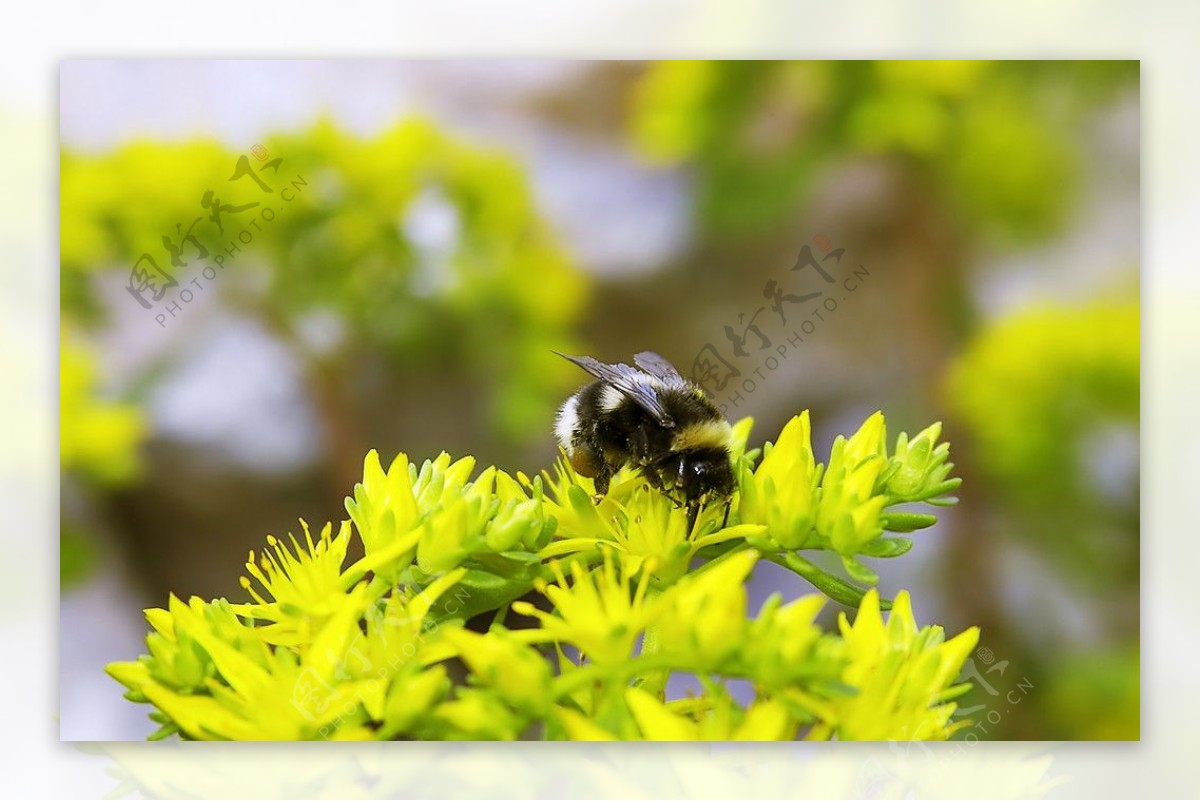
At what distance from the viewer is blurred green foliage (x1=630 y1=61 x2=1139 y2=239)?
1.51m

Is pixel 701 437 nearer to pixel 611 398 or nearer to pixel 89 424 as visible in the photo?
pixel 611 398

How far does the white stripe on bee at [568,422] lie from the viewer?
132 cm

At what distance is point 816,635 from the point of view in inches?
42.0

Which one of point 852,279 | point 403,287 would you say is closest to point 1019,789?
point 852,279

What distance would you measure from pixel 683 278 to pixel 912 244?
31cm

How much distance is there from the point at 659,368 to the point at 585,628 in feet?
1.34

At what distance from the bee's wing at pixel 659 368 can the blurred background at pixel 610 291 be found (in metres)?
0.06

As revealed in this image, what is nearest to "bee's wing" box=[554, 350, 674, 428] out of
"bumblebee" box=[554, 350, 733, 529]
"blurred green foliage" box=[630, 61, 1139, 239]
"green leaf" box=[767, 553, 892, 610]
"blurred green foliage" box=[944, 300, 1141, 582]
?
"bumblebee" box=[554, 350, 733, 529]

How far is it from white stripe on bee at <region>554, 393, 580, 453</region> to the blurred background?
0.19 meters

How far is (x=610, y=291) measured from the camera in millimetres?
1529

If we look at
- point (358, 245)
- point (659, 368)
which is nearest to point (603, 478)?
point (659, 368)

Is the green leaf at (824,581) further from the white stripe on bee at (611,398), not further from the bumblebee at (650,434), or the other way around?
the white stripe on bee at (611,398)

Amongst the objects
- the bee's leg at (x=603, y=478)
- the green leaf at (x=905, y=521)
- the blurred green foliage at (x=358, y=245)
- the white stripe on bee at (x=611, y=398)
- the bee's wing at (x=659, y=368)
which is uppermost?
the blurred green foliage at (x=358, y=245)

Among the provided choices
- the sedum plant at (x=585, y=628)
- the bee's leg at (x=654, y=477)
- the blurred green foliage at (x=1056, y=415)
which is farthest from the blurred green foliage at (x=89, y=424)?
the blurred green foliage at (x=1056, y=415)
